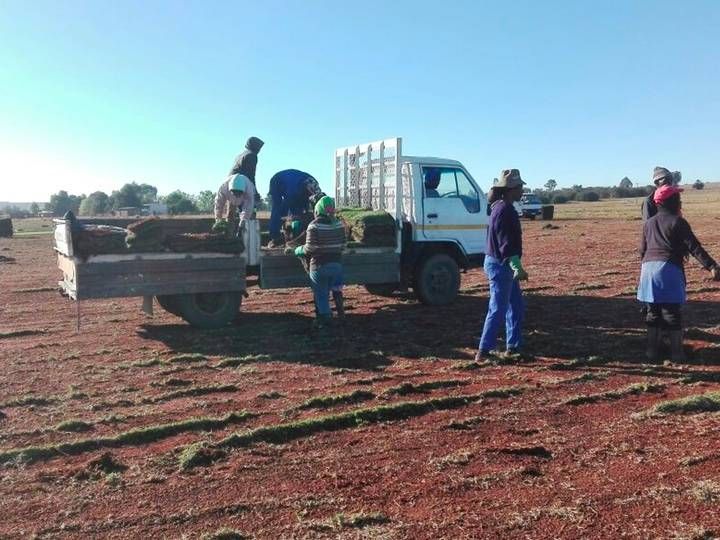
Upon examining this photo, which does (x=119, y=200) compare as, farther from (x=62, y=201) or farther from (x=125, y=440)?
(x=125, y=440)

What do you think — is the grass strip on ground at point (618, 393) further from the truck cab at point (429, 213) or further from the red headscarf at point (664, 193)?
the truck cab at point (429, 213)

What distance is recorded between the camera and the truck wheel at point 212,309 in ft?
30.4

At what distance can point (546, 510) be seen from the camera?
3.82 metres

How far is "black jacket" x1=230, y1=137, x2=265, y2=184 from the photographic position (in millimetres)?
9867

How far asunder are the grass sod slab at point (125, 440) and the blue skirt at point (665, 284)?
4.07m

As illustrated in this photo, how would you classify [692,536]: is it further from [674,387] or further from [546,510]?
[674,387]

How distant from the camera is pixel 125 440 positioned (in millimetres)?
5129

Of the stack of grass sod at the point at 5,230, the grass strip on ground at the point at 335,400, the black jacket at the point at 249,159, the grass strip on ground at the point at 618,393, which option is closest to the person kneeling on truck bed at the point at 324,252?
the black jacket at the point at 249,159

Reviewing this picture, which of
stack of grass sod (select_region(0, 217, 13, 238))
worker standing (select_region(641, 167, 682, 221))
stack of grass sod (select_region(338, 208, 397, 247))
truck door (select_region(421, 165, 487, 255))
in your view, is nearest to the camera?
worker standing (select_region(641, 167, 682, 221))

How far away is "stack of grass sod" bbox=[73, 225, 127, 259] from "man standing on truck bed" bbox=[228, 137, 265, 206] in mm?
1928

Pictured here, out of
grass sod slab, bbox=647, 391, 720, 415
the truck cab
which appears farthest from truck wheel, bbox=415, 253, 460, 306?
grass sod slab, bbox=647, 391, 720, 415

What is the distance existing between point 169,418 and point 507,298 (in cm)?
355

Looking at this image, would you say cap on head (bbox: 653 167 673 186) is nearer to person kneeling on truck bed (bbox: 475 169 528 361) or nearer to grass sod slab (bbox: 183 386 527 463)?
person kneeling on truck bed (bbox: 475 169 528 361)

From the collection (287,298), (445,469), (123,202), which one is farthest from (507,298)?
(123,202)
